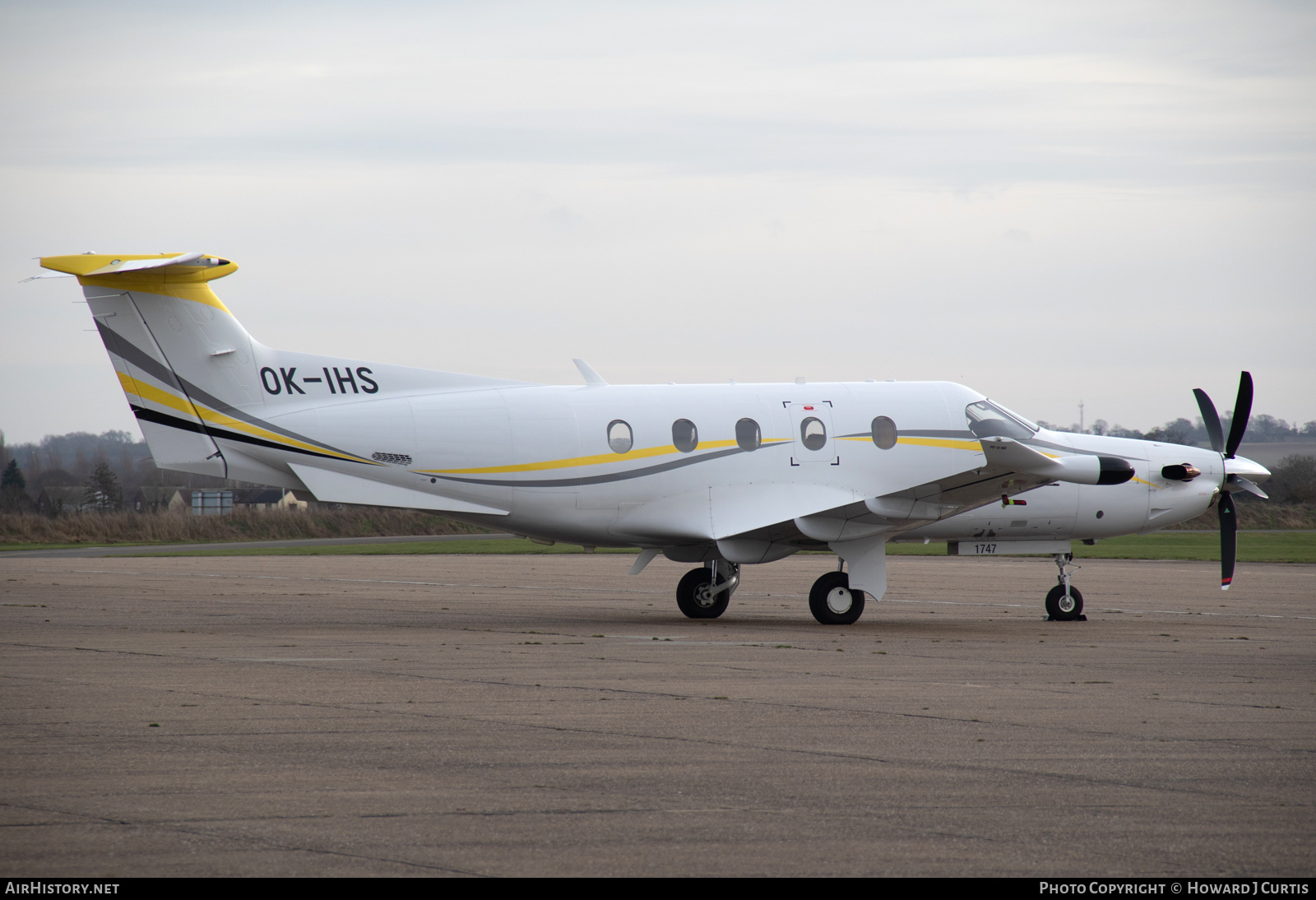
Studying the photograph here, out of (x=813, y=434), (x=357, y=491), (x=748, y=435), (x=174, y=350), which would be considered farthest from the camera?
(x=813, y=434)

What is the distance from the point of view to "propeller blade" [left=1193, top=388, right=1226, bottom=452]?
72.4 ft

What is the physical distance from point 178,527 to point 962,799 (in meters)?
51.8

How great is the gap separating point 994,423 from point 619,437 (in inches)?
234

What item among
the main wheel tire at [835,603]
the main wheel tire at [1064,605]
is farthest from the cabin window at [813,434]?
the main wheel tire at [1064,605]

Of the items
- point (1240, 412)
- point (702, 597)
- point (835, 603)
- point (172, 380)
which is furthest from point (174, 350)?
point (1240, 412)

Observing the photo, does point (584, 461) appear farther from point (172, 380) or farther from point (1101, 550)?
point (1101, 550)

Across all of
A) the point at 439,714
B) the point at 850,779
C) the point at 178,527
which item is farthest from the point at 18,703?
the point at 178,527

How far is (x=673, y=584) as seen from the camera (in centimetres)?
2961

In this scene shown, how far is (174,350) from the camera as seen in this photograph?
59.0ft

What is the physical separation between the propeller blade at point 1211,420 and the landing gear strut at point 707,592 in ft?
28.6

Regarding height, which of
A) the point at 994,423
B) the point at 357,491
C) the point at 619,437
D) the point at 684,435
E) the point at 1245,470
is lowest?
the point at 1245,470

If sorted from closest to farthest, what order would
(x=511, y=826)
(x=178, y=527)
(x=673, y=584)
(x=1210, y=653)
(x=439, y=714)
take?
(x=511, y=826) → (x=439, y=714) → (x=1210, y=653) → (x=673, y=584) → (x=178, y=527)

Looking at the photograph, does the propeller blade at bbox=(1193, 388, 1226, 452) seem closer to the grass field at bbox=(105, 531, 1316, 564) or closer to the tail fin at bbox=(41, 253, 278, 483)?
the tail fin at bbox=(41, 253, 278, 483)
